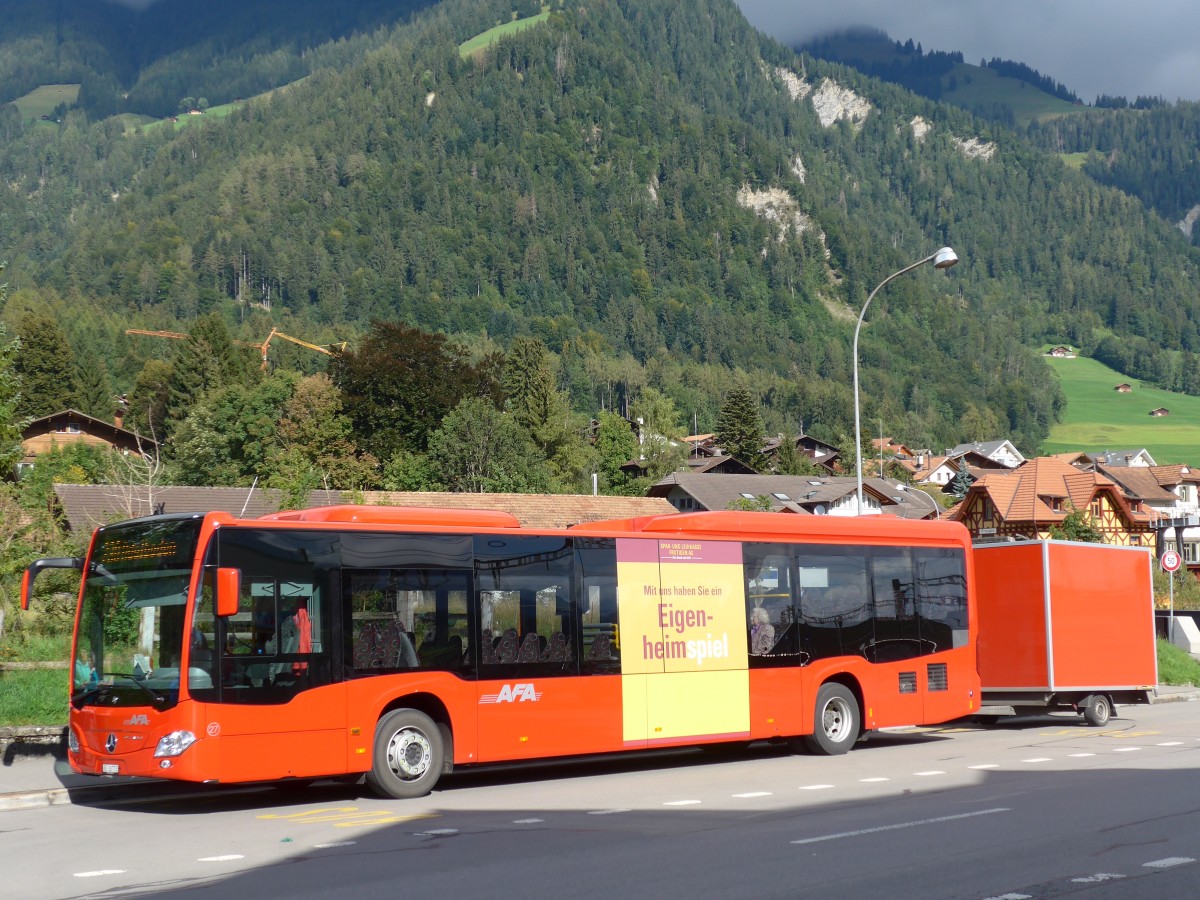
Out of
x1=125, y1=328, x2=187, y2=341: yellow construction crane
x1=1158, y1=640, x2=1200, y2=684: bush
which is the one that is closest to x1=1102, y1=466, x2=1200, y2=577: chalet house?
x1=1158, y1=640, x2=1200, y2=684: bush

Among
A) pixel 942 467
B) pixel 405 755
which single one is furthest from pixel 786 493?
pixel 405 755

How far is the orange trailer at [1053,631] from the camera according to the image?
2202cm

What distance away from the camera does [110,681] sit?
45.4 ft

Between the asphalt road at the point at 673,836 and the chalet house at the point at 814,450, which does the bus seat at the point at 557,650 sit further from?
the chalet house at the point at 814,450

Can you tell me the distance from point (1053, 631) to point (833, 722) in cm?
507

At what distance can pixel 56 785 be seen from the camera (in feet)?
50.2

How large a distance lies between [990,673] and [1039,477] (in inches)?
2870

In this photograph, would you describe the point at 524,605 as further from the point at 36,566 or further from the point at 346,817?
the point at 36,566

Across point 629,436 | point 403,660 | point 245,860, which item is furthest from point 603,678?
point 629,436

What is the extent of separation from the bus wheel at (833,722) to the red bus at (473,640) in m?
0.05

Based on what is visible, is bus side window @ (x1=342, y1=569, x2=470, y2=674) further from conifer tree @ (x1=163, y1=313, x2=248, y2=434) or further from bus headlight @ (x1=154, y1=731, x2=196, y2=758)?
conifer tree @ (x1=163, y1=313, x2=248, y2=434)

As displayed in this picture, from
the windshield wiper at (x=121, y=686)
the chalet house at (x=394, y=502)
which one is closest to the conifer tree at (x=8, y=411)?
the windshield wiper at (x=121, y=686)

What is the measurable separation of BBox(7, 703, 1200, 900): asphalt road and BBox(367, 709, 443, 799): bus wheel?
0.71ft

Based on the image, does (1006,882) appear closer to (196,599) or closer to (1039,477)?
(196,599)
